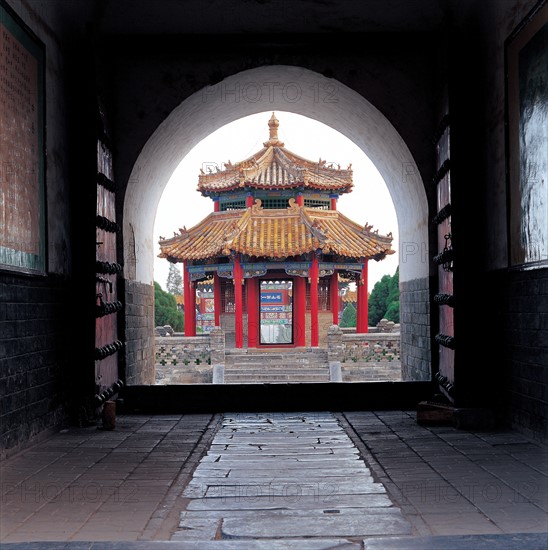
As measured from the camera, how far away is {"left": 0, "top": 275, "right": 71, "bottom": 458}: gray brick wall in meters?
4.44

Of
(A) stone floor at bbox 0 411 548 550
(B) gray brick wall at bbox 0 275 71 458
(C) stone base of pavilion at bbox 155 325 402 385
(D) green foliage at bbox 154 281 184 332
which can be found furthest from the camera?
(D) green foliage at bbox 154 281 184 332

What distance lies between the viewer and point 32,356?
491cm

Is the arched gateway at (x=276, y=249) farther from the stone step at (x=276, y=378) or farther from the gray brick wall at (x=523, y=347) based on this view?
the gray brick wall at (x=523, y=347)

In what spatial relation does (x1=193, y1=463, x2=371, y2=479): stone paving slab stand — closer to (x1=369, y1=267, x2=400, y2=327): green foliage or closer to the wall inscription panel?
the wall inscription panel

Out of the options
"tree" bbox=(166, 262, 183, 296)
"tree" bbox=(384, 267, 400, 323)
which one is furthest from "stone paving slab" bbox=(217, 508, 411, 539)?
"tree" bbox=(166, 262, 183, 296)

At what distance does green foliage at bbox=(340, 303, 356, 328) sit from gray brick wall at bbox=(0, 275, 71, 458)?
951 inches

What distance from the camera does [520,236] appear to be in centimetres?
501

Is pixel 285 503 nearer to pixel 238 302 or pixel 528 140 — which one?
pixel 528 140

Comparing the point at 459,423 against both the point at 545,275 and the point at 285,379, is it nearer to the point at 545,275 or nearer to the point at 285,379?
the point at 545,275

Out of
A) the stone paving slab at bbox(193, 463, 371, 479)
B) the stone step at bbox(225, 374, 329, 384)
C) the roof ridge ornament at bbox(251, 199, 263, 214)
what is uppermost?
the roof ridge ornament at bbox(251, 199, 263, 214)

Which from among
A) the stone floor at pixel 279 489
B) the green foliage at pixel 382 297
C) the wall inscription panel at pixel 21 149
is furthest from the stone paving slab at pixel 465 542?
the green foliage at pixel 382 297

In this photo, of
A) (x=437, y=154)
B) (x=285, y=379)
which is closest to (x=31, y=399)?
(x=437, y=154)

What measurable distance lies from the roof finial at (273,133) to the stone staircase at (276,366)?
6.73 m

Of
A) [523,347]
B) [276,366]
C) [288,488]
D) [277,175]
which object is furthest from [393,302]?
[288,488]
